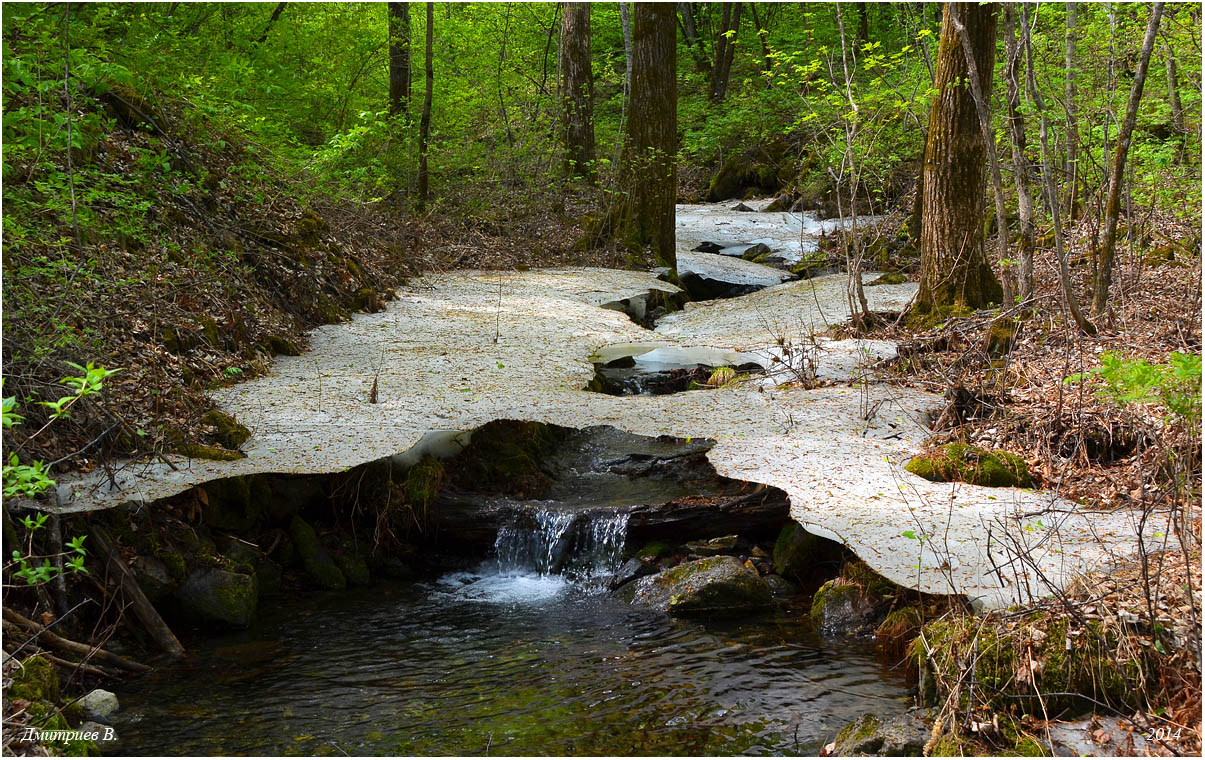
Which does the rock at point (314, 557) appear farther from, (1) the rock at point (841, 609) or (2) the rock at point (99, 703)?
(1) the rock at point (841, 609)

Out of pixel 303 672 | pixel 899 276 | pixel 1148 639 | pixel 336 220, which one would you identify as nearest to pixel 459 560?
pixel 303 672

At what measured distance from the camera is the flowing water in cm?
401

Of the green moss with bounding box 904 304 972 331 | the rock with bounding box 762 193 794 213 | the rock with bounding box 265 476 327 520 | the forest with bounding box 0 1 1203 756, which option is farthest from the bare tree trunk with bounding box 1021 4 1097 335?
the rock with bounding box 762 193 794 213

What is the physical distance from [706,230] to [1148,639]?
17.3 meters

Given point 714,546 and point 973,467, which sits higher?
point 973,467

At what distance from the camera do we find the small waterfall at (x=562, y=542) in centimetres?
625

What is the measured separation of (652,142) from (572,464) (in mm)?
9067

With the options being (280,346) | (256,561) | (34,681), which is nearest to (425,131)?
(280,346)

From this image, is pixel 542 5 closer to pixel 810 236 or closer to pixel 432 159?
A: pixel 432 159

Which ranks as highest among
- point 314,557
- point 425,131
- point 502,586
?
point 425,131

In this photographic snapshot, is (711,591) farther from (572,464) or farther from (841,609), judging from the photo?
(572,464)

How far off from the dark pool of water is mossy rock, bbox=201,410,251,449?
1.32 m

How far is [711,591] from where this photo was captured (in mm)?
5551

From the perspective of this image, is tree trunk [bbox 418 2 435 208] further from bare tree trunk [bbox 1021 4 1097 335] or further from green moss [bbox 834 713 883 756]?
green moss [bbox 834 713 883 756]
